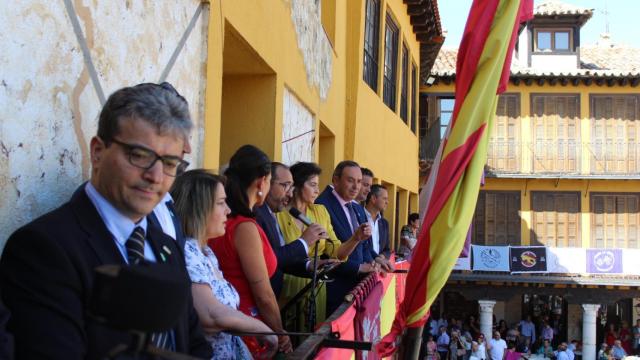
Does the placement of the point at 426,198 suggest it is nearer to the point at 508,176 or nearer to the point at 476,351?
the point at 476,351

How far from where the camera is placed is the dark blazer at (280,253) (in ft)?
13.2

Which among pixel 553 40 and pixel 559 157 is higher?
pixel 553 40

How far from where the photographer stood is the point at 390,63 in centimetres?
1532

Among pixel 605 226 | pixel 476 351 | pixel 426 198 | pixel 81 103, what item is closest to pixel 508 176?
pixel 605 226

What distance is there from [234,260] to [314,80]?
17.4 feet

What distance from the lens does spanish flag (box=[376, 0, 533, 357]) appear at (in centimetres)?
408

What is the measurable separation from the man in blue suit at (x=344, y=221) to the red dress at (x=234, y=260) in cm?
218

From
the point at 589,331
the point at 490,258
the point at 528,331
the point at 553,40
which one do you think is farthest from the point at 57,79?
the point at 553,40

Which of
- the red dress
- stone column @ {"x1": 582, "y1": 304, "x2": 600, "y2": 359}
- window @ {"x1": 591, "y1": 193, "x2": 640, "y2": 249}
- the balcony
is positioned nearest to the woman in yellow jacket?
the red dress

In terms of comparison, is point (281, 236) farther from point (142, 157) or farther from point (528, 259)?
point (528, 259)

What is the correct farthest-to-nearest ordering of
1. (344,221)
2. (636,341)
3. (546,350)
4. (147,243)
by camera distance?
1. (636,341)
2. (546,350)
3. (344,221)
4. (147,243)

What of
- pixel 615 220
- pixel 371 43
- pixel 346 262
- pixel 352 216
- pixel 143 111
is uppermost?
pixel 371 43

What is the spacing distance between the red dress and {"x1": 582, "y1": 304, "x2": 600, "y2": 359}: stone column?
73.8 feet

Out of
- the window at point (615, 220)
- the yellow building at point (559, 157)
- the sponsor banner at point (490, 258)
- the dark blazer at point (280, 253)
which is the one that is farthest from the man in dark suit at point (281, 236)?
the window at point (615, 220)
